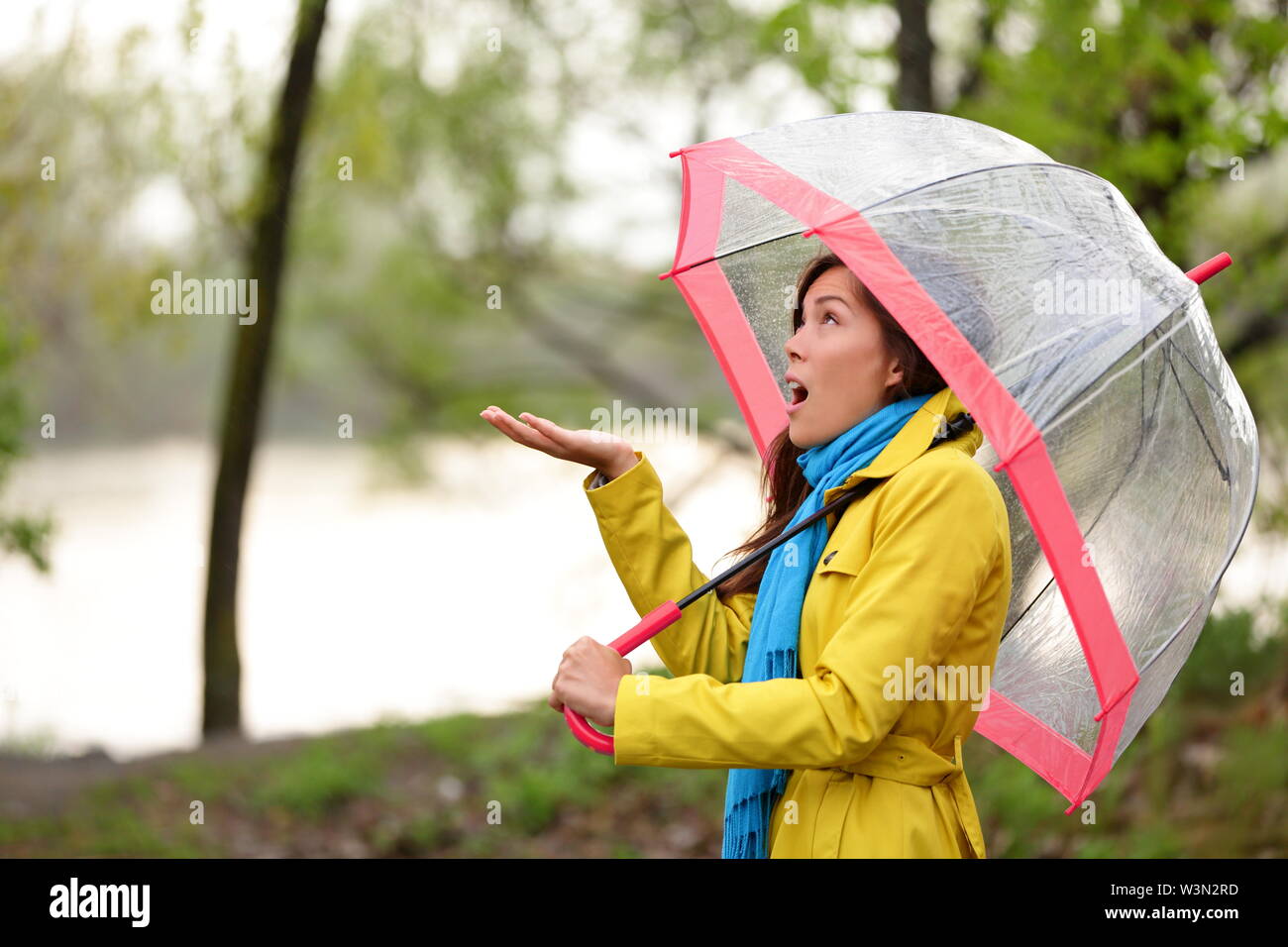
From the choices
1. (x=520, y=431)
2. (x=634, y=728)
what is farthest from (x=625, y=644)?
(x=520, y=431)

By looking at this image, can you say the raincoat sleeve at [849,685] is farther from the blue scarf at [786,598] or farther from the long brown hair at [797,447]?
the long brown hair at [797,447]

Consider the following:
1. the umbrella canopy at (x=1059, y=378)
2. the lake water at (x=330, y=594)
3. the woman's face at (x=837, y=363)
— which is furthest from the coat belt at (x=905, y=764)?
the lake water at (x=330, y=594)

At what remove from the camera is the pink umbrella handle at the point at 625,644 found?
6.54ft

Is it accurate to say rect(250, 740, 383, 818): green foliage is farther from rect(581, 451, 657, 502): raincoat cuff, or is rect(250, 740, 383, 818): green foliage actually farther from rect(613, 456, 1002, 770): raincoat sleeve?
rect(613, 456, 1002, 770): raincoat sleeve

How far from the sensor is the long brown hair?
2.17 meters

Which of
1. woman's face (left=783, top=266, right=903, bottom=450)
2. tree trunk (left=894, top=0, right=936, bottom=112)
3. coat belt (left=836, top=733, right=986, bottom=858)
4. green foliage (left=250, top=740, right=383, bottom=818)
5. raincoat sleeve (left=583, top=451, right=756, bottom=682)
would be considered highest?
tree trunk (left=894, top=0, right=936, bottom=112)

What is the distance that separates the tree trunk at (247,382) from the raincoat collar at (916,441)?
5532mm

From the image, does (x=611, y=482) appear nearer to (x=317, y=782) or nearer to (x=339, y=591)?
(x=317, y=782)

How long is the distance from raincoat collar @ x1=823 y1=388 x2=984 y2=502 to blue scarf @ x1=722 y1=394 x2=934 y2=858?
0.02 m

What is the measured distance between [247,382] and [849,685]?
5914 millimetres

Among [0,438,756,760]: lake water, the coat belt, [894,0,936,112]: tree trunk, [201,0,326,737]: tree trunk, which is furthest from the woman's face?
[201,0,326,737]: tree trunk
